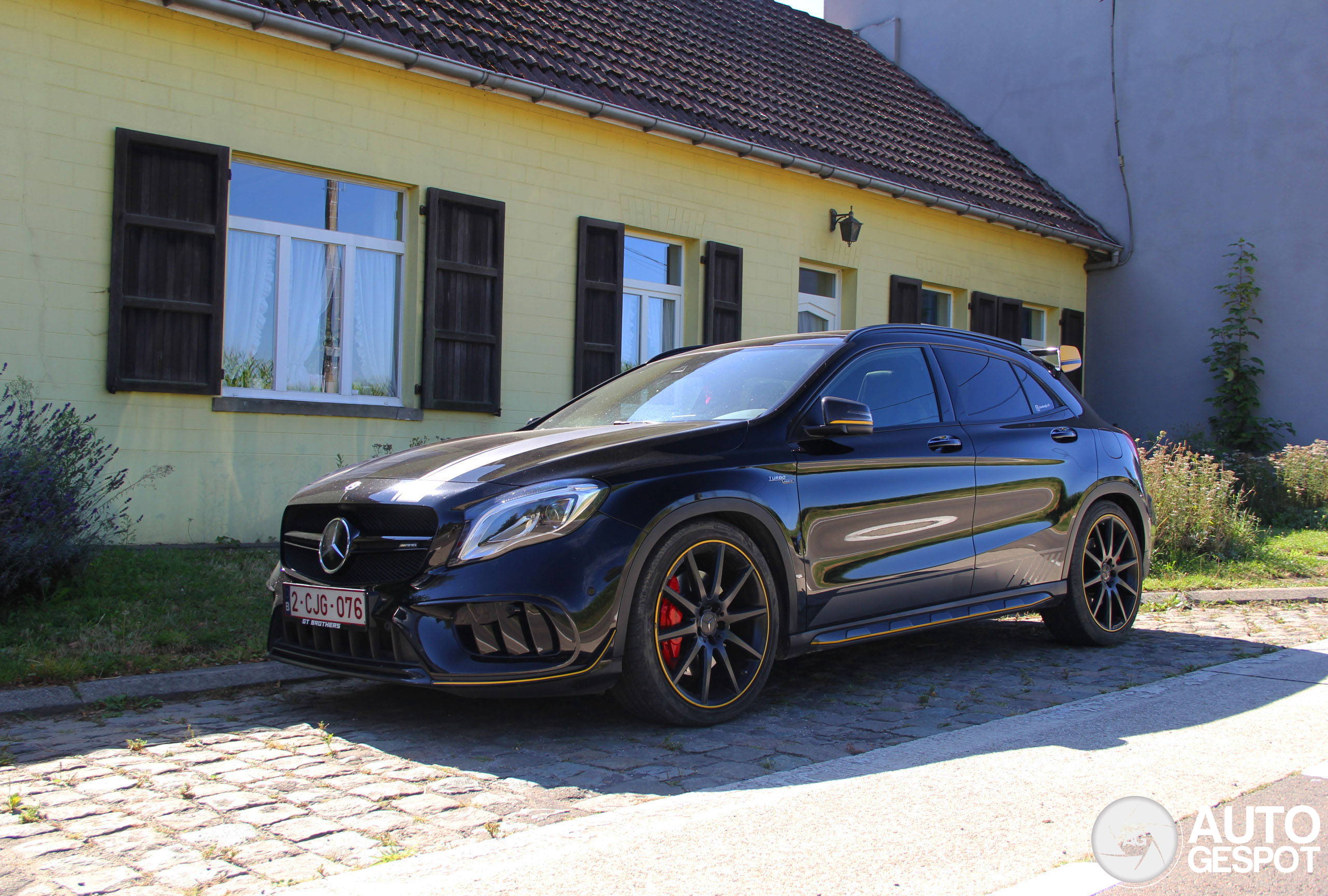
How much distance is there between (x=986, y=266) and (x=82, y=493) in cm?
1245

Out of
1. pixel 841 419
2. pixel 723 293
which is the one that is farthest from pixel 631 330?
pixel 841 419

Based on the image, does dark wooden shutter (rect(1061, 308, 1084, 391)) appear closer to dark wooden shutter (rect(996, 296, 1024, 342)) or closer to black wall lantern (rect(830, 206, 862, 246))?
dark wooden shutter (rect(996, 296, 1024, 342))

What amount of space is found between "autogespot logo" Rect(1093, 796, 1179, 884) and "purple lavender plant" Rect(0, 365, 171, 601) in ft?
17.2

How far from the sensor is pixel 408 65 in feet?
31.5

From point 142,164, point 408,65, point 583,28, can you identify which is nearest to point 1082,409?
point 408,65

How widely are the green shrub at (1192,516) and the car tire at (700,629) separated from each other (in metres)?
6.41

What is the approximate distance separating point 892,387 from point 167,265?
572 cm

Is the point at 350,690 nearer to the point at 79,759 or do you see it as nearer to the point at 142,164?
the point at 79,759

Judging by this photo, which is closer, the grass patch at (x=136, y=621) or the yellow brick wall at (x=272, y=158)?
the grass patch at (x=136, y=621)

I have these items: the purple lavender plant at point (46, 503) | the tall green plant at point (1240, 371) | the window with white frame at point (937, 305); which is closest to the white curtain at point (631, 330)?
the window with white frame at point (937, 305)

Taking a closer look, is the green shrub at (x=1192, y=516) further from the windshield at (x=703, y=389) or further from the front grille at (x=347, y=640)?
the front grille at (x=347, y=640)

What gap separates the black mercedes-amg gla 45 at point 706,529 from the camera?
421cm

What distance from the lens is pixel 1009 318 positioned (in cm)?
1666

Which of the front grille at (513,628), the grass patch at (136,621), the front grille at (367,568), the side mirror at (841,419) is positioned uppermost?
the side mirror at (841,419)
